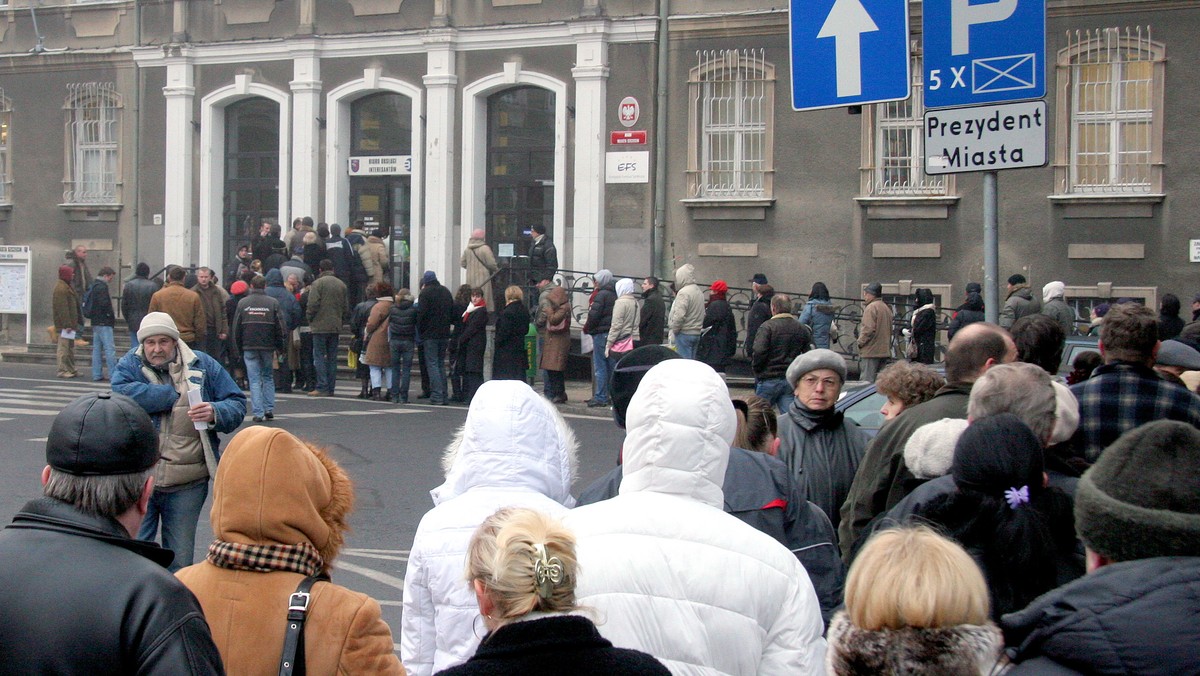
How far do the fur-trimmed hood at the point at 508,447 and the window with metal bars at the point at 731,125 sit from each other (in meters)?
18.6

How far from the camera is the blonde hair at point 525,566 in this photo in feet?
8.43

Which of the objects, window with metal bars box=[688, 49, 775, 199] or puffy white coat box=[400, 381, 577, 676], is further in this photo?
window with metal bars box=[688, 49, 775, 199]

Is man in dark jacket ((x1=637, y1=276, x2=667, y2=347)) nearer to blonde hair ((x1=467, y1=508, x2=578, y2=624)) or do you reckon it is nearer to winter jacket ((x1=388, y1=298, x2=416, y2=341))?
winter jacket ((x1=388, y1=298, x2=416, y2=341))

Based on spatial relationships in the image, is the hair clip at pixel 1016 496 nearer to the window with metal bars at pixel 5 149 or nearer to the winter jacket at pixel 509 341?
the winter jacket at pixel 509 341

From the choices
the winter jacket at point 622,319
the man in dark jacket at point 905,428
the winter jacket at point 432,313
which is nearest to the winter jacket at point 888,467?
the man in dark jacket at point 905,428

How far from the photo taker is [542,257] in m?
22.8

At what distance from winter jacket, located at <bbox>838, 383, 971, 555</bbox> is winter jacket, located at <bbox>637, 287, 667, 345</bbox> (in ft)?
42.3

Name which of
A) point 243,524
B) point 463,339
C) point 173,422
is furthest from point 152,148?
point 243,524

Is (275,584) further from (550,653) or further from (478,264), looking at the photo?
(478,264)

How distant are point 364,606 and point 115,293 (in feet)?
84.8

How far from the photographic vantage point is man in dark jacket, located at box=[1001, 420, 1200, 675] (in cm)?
236

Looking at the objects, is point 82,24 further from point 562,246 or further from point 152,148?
point 562,246

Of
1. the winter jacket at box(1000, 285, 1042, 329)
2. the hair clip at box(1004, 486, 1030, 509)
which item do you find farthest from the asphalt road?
the winter jacket at box(1000, 285, 1042, 329)

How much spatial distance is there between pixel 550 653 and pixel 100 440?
125cm
